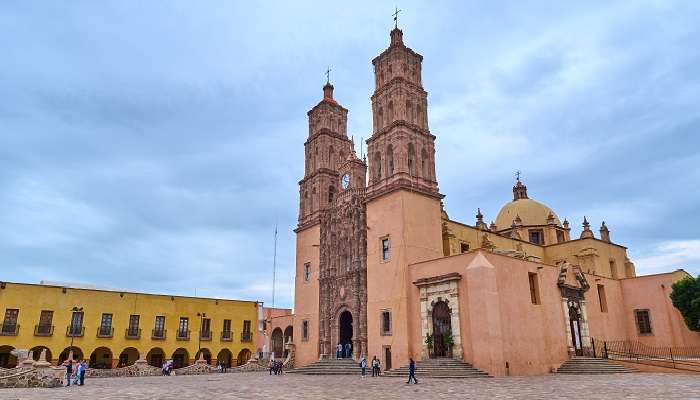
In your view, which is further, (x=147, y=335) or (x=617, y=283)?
(x=147, y=335)

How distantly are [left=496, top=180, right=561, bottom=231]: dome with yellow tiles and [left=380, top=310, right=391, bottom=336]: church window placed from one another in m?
21.0

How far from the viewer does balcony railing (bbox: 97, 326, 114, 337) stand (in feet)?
119

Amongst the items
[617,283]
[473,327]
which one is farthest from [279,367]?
[617,283]

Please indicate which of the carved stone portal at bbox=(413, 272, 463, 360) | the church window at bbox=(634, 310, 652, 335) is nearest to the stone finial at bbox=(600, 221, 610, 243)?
the church window at bbox=(634, 310, 652, 335)

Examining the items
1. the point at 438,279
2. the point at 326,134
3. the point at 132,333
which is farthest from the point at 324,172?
the point at 132,333

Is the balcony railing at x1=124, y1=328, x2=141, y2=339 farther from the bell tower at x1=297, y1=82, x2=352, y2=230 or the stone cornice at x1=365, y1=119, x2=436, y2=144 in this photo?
the stone cornice at x1=365, y1=119, x2=436, y2=144

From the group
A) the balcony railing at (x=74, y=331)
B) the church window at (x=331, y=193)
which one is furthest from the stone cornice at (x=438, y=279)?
the balcony railing at (x=74, y=331)

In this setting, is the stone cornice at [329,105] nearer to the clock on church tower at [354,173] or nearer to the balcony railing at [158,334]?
the clock on church tower at [354,173]

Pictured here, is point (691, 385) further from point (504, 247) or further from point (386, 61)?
point (386, 61)

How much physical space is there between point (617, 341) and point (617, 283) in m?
4.28

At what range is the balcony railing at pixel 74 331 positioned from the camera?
35.0 metres

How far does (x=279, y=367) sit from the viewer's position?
3083 centimetres

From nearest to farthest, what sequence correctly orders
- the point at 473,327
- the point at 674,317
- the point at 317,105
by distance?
the point at 473,327 < the point at 674,317 < the point at 317,105

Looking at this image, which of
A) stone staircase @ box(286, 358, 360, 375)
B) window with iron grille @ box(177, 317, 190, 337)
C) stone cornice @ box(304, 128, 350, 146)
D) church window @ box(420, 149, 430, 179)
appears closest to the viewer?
stone staircase @ box(286, 358, 360, 375)
